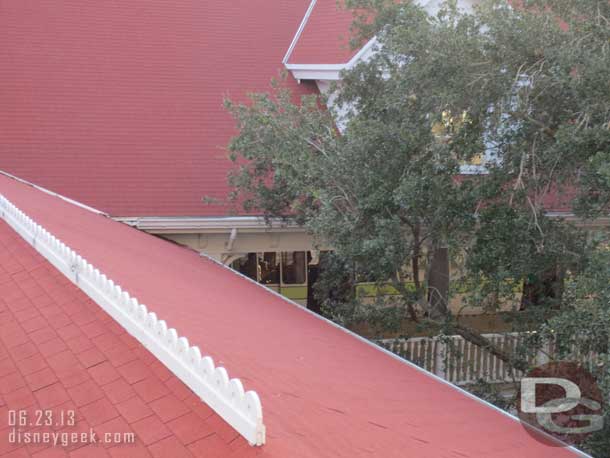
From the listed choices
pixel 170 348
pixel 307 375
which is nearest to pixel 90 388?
pixel 170 348

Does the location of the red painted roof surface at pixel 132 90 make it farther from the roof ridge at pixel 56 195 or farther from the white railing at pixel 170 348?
the white railing at pixel 170 348

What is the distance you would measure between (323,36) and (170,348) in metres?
10.4

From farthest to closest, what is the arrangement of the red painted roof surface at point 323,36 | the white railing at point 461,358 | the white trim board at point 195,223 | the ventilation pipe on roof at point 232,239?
the red painted roof surface at point 323,36, the white railing at point 461,358, the ventilation pipe on roof at point 232,239, the white trim board at point 195,223

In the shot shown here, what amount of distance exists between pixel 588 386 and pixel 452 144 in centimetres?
292

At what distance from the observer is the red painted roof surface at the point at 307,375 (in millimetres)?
3590

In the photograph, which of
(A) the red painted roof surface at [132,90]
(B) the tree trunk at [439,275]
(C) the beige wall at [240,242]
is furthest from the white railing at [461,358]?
(A) the red painted roof surface at [132,90]

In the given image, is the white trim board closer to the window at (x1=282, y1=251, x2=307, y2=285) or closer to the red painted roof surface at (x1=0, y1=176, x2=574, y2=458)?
the red painted roof surface at (x1=0, y1=176, x2=574, y2=458)

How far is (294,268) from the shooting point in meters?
15.5

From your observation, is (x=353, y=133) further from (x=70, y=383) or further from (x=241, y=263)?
(x=241, y=263)

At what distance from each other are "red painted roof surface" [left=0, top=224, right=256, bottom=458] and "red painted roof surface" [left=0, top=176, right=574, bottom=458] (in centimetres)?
17

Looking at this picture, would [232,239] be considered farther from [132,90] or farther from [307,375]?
[307,375]

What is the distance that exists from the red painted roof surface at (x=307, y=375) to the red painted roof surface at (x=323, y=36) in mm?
6212

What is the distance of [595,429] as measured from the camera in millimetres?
5766

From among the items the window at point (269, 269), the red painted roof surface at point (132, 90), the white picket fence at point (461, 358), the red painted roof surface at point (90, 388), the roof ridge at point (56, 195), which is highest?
the red painted roof surface at point (132, 90)
